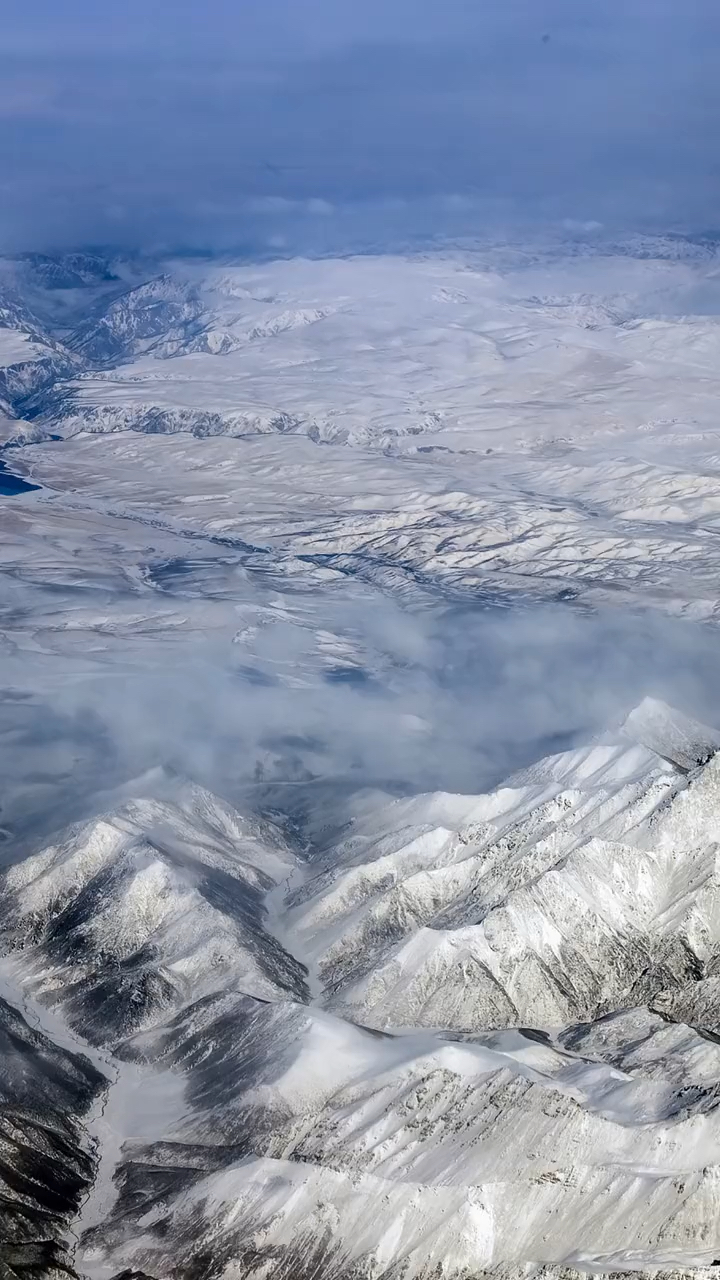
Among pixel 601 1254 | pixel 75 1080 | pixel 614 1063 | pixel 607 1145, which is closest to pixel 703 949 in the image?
pixel 614 1063

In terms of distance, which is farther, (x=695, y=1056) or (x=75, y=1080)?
(x=75, y=1080)

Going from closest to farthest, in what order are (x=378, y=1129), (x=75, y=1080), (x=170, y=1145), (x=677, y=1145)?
(x=677, y=1145), (x=378, y=1129), (x=170, y=1145), (x=75, y=1080)

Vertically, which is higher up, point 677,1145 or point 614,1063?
point 677,1145

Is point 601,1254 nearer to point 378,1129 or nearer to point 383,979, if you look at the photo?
point 378,1129

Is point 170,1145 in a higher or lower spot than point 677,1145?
lower

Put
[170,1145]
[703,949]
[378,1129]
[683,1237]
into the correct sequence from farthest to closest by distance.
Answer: [703,949], [170,1145], [378,1129], [683,1237]

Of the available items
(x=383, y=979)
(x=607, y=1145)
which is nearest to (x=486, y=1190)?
(x=607, y=1145)

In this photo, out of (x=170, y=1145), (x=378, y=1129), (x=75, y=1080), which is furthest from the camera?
(x=75, y=1080)

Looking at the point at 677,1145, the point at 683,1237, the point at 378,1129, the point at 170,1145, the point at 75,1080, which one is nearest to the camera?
the point at 683,1237

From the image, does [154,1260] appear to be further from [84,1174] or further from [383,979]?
[383,979]
